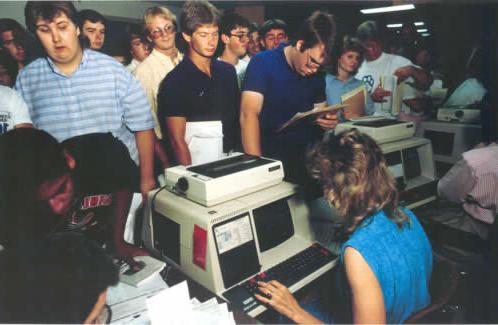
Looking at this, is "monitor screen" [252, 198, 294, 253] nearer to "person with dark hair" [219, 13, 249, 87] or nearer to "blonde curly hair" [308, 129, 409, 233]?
"blonde curly hair" [308, 129, 409, 233]

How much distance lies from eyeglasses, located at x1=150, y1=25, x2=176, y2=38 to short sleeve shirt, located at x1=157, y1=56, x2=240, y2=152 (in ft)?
0.51

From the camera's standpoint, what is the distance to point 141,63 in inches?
70.3

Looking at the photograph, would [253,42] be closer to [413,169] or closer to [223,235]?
[413,169]

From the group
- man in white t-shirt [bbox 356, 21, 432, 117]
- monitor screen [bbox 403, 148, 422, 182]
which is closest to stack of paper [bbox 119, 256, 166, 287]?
monitor screen [bbox 403, 148, 422, 182]

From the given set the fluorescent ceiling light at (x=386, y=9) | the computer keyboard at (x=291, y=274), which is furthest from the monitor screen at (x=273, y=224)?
the fluorescent ceiling light at (x=386, y=9)

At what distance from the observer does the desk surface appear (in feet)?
3.81

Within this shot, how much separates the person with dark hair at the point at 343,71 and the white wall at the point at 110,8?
144 centimetres

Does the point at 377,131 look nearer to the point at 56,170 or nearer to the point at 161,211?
the point at 161,211

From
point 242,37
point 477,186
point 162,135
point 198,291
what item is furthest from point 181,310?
point 242,37

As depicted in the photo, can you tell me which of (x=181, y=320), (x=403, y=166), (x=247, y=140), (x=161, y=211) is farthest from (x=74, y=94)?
(x=403, y=166)

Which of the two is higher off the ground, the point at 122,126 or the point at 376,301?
the point at 122,126

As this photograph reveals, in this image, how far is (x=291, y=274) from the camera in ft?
4.57

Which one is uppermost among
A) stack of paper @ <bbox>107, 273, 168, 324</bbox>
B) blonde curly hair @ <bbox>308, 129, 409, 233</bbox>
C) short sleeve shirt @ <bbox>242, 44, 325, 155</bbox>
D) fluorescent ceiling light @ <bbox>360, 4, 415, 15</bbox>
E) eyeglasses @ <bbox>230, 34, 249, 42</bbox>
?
fluorescent ceiling light @ <bbox>360, 4, 415, 15</bbox>

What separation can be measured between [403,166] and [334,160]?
1.23m
